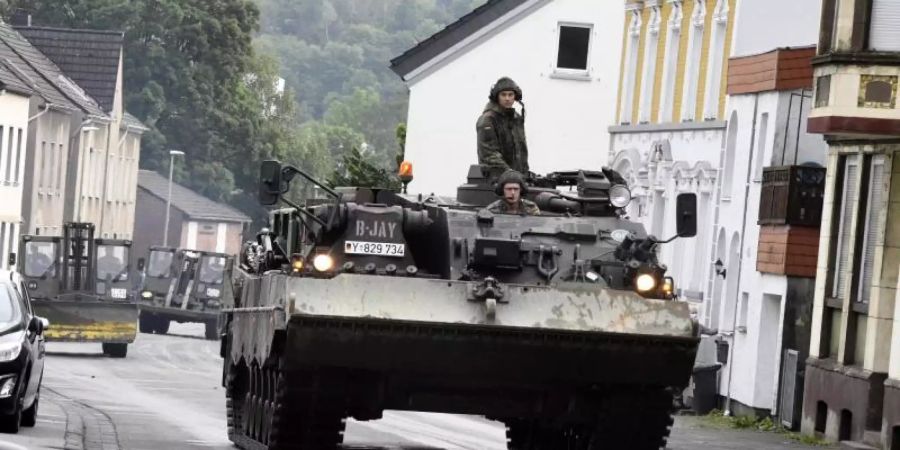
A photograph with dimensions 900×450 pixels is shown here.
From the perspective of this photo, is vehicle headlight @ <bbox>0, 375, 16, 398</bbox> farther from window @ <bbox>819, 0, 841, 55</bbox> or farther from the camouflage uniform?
window @ <bbox>819, 0, 841, 55</bbox>

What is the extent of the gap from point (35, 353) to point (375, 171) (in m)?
26.4

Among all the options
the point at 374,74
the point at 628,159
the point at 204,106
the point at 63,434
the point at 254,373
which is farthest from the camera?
the point at 374,74

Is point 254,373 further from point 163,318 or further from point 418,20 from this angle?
point 418,20

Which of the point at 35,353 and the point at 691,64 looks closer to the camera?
the point at 35,353

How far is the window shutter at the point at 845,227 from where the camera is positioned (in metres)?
30.3

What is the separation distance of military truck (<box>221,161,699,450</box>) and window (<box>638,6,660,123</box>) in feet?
89.7

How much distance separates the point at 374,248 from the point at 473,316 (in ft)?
3.78

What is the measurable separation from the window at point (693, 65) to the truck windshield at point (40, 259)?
44.1ft

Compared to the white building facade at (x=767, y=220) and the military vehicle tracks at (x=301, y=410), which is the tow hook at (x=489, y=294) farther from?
the white building facade at (x=767, y=220)

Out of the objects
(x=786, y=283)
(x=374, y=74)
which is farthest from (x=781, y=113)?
(x=374, y=74)

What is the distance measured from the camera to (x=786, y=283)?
115ft

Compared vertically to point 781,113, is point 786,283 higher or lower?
lower

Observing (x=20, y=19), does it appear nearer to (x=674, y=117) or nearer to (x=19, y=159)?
(x=19, y=159)

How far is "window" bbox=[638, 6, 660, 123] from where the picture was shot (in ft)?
155
